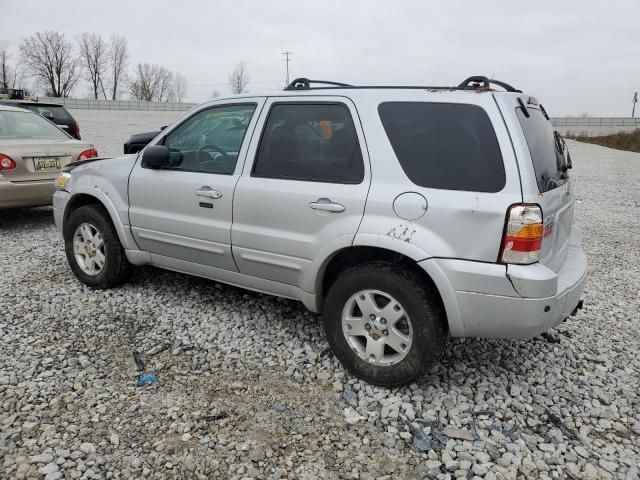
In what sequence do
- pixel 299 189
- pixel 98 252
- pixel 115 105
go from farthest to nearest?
pixel 115 105, pixel 98 252, pixel 299 189

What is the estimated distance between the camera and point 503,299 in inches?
104

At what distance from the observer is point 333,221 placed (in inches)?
120

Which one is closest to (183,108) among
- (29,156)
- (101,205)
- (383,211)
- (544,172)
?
(29,156)

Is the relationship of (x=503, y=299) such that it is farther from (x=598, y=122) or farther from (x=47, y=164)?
(x=598, y=122)

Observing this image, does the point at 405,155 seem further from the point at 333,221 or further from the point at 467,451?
the point at 467,451

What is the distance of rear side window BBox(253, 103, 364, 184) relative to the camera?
10.2 ft

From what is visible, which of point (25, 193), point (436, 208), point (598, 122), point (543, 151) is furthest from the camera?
point (598, 122)

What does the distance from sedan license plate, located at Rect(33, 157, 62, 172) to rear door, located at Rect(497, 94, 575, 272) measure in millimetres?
5849

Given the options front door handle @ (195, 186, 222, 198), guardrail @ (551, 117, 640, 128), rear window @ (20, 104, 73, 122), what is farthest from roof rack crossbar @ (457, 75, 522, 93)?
guardrail @ (551, 117, 640, 128)

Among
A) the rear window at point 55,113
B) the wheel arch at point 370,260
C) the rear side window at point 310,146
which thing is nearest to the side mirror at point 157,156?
the rear side window at point 310,146

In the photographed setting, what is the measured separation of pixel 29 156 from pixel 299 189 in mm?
4754

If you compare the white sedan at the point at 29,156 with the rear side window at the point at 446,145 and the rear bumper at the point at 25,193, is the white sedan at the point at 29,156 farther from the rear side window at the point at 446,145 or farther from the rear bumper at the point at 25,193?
the rear side window at the point at 446,145

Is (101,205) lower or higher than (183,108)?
lower

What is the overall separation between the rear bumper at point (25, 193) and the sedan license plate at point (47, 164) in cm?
17
